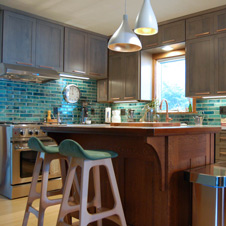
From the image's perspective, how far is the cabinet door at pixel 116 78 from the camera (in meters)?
5.25

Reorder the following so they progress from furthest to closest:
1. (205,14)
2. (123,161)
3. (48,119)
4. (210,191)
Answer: (48,119), (205,14), (123,161), (210,191)

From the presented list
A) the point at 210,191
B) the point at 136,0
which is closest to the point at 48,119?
the point at 136,0

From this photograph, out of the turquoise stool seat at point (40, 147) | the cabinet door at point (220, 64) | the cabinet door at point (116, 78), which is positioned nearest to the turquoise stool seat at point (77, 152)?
the turquoise stool seat at point (40, 147)

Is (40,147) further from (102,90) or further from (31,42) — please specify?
(102,90)

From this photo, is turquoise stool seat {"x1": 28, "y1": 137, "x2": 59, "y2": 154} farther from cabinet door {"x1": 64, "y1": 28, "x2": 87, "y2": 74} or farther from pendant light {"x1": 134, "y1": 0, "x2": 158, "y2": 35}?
cabinet door {"x1": 64, "y1": 28, "x2": 87, "y2": 74}

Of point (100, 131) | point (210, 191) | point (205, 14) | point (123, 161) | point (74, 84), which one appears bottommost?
point (210, 191)

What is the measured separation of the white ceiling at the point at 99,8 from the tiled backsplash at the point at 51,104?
114cm

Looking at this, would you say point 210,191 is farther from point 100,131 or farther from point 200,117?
point 200,117

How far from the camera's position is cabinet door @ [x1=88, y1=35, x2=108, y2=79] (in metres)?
5.20

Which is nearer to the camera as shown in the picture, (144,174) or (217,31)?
(144,174)

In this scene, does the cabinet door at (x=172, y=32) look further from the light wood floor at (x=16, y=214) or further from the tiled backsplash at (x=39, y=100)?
the light wood floor at (x=16, y=214)

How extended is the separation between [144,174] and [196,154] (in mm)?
513

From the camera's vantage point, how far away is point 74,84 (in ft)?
17.5

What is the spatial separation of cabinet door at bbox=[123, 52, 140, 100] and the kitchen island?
2.65 meters
